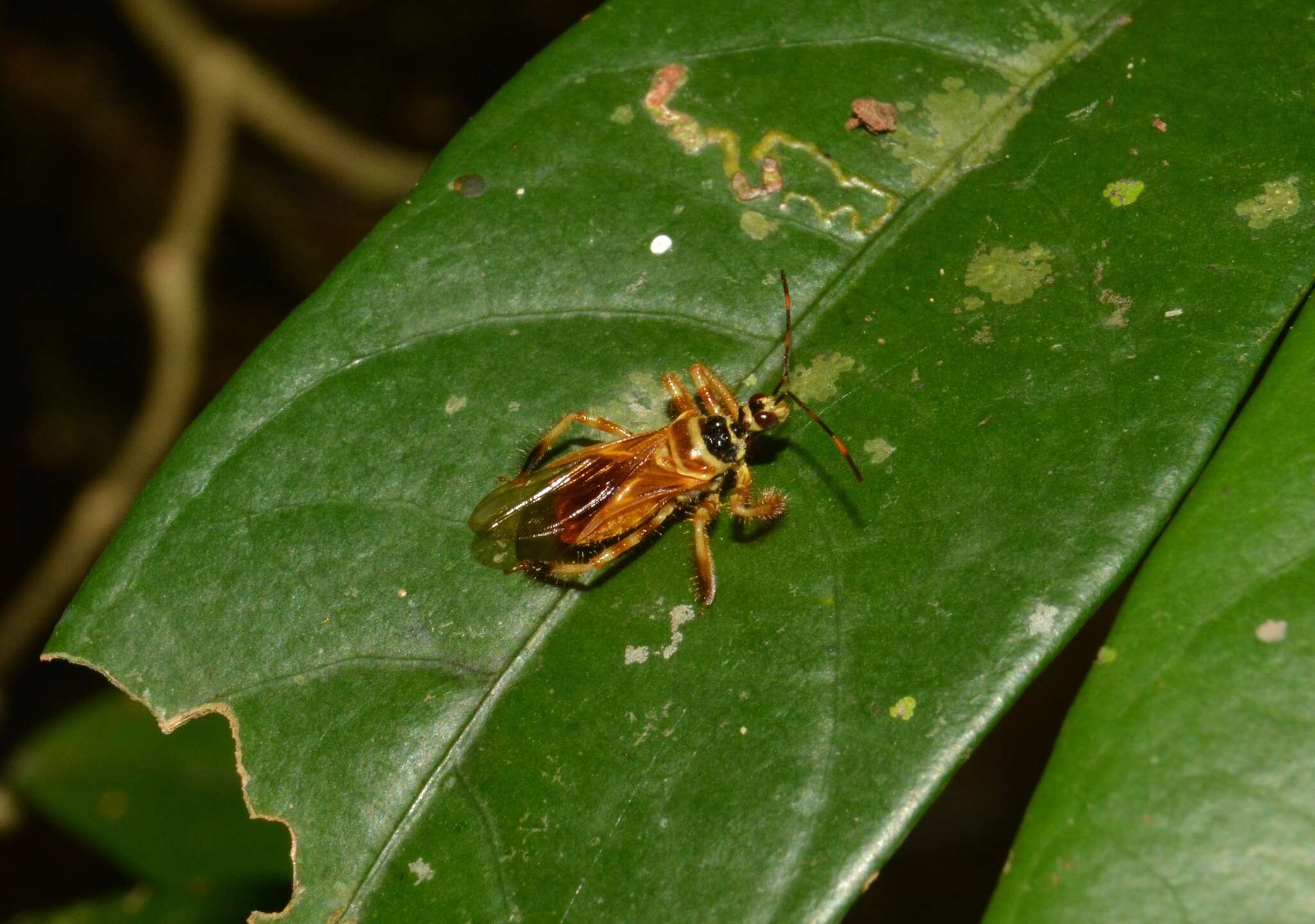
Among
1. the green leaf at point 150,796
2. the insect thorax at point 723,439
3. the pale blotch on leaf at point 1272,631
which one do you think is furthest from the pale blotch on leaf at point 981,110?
the green leaf at point 150,796

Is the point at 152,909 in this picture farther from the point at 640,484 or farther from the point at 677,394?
the point at 677,394

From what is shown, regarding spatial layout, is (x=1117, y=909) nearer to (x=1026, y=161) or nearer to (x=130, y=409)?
(x=1026, y=161)

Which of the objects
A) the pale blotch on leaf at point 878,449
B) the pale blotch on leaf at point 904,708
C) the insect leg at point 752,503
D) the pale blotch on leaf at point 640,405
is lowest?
the pale blotch on leaf at point 904,708

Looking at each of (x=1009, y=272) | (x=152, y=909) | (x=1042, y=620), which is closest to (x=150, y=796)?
(x=152, y=909)

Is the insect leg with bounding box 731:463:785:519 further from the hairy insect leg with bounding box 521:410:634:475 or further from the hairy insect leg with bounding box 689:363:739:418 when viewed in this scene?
the hairy insect leg with bounding box 521:410:634:475

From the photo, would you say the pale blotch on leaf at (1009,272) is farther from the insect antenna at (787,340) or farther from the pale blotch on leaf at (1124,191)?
the insect antenna at (787,340)

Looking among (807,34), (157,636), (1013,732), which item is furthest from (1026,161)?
(1013,732)

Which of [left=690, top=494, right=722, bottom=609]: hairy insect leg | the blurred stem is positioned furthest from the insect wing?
the blurred stem
